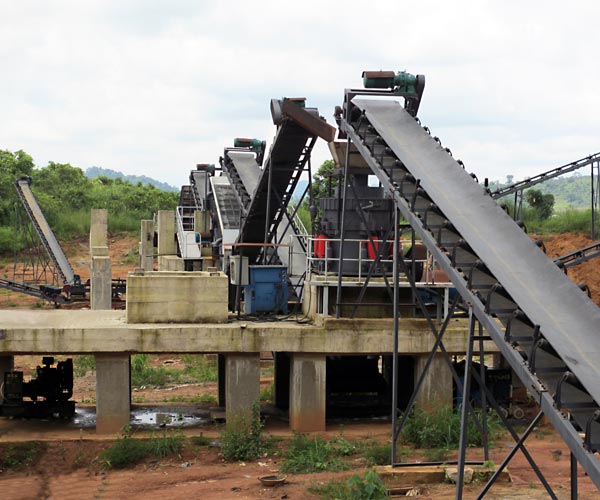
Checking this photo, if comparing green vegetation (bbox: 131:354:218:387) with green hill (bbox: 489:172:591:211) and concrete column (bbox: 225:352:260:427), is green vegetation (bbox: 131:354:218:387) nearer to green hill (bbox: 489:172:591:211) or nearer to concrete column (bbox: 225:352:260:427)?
concrete column (bbox: 225:352:260:427)

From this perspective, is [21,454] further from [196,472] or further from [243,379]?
[243,379]

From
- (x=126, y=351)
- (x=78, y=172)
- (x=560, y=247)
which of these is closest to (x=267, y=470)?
(x=126, y=351)

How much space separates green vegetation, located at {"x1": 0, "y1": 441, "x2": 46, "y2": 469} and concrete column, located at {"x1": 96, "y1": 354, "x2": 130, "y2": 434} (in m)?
1.44

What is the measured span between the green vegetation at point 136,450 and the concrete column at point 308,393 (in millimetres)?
2763

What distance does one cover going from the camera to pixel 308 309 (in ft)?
72.2

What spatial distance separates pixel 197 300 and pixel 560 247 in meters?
26.0

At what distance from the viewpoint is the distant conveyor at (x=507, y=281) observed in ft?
33.1

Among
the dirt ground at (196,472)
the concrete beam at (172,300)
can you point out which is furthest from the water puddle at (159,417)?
the concrete beam at (172,300)

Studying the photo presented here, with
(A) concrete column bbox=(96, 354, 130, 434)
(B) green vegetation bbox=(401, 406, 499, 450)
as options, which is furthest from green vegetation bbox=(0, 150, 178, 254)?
(B) green vegetation bbox=(401, 406, 499, 450)

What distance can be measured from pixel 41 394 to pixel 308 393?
6.54 metres

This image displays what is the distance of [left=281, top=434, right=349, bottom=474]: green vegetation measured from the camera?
686 inches

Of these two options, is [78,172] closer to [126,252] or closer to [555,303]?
[126,252]

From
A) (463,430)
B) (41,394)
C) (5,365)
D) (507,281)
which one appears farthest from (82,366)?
(507,281)

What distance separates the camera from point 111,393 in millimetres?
20000
